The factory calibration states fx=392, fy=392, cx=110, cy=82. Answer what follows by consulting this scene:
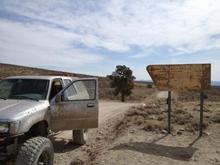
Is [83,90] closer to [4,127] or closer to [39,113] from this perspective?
[39,113]

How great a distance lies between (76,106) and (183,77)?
153 inches

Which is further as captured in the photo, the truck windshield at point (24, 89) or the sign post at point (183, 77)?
the sign post at point (183, 77)

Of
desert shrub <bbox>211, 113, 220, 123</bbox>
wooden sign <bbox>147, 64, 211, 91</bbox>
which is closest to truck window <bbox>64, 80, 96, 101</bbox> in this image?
wooden sign <bbox>147, 64, 211, 91</bbox>

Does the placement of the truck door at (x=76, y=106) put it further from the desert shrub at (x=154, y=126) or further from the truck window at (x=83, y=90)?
the desert shrub at (x=154, y=126)

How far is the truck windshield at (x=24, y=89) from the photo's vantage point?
8.55 metres

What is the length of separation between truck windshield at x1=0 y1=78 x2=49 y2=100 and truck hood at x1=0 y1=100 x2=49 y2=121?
0.43 meters

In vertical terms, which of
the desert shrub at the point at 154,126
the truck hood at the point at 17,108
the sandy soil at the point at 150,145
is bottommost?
the sandy soil at the point at 150,145

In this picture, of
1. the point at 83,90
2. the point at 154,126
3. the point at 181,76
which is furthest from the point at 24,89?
the point at 154,126

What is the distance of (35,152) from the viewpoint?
6758 mm

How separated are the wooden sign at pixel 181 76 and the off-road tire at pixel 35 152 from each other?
17.8ft

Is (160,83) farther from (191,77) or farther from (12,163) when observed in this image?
(12,163)

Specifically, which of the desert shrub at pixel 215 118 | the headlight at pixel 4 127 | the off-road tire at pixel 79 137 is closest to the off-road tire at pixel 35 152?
the headlight at pixel 4 127

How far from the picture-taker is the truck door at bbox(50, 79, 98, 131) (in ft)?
28.6

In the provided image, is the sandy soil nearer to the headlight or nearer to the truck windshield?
the truck windshield
